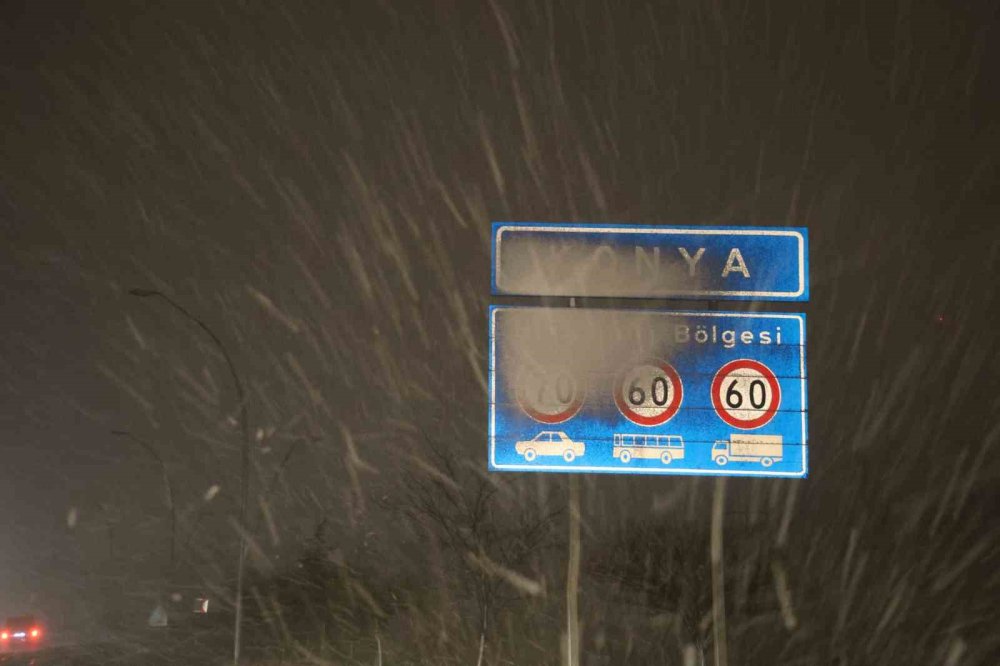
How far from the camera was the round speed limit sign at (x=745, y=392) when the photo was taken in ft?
36.6

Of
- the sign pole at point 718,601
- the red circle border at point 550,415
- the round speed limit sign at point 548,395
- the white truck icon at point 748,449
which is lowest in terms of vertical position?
the sign pole at point 718,601

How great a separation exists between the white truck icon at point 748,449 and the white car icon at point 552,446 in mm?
1361

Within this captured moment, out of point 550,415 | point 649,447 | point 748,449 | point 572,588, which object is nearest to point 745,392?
point 748,449

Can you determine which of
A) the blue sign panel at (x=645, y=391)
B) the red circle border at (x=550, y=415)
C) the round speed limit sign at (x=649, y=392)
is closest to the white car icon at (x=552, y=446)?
the blue sign panel at (x=645, y=391)

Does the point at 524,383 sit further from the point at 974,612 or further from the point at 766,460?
the point at 974,612

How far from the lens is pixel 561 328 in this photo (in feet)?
37.0

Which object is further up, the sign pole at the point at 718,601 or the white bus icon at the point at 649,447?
the white bus icon at the point at 649,447

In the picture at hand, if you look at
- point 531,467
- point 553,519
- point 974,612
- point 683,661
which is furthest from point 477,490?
point 531,467

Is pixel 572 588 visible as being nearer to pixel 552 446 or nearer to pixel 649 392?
pixel 552 446

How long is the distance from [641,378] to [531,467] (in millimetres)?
1440

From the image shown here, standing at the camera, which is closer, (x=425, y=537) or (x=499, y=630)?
(x=499, y=630)

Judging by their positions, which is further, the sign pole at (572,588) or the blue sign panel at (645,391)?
the blue sign panel at (645,391)

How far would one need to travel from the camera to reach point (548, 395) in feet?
37.0

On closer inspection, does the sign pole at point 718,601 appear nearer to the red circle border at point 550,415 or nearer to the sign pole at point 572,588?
the sign pole at point 572,588
